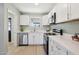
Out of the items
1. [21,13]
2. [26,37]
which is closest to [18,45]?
[26,37]

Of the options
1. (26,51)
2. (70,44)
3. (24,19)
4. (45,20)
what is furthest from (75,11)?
(24,19)

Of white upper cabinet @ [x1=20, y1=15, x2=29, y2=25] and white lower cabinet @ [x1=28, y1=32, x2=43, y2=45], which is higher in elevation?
white upper cabinet @ [x1=20, y1=15, x2=29, y2=25]

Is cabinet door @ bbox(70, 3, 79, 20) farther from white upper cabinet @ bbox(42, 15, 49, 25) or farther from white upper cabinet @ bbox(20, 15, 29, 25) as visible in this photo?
white upper cabinet @ bbox(20, 15, 29, 25)

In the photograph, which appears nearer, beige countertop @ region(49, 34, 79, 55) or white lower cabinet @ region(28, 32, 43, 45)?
beige countertop @ region(49, 34, 79, 55)

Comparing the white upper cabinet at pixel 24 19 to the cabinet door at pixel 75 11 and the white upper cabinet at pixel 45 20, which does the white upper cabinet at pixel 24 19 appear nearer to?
the white upper cabinet at pixel 45 20

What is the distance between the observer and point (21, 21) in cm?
792

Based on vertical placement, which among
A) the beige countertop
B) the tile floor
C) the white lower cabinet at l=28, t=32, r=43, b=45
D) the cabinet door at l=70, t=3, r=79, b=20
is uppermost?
the cabinet door at l=70, t=3, r=79, b=20

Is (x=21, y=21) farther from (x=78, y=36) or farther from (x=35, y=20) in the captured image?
(x=78, y=36)

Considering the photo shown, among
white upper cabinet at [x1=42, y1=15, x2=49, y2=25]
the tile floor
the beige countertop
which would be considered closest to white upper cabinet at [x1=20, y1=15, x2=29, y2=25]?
white upper cabinet at [x1=42, y1=15, x2=49, y2=25]

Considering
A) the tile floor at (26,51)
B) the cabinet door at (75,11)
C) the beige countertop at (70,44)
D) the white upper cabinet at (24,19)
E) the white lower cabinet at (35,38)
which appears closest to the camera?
the beige countertop at (70,44)

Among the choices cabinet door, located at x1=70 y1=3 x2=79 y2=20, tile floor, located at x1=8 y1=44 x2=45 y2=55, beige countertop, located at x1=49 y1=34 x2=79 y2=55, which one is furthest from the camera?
tile floor, located at x1=8 y1=44 x2=45 y2=55

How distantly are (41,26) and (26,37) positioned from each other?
153 cm

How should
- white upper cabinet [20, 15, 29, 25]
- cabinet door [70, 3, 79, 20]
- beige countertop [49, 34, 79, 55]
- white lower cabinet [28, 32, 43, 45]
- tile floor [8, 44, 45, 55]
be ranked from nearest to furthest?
beige countertop [49, 34, 79, 55] → cabinet door [70, 3, 79, 20] → tile floor [8, 44, 45, 55] → white lower cabinet [28, 32, 43, 45] → white upper cabinet [20, 15, 29, 25]

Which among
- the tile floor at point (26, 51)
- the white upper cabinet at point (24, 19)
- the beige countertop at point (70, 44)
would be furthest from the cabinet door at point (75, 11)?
the white upper cabinet at point (24, 19)
